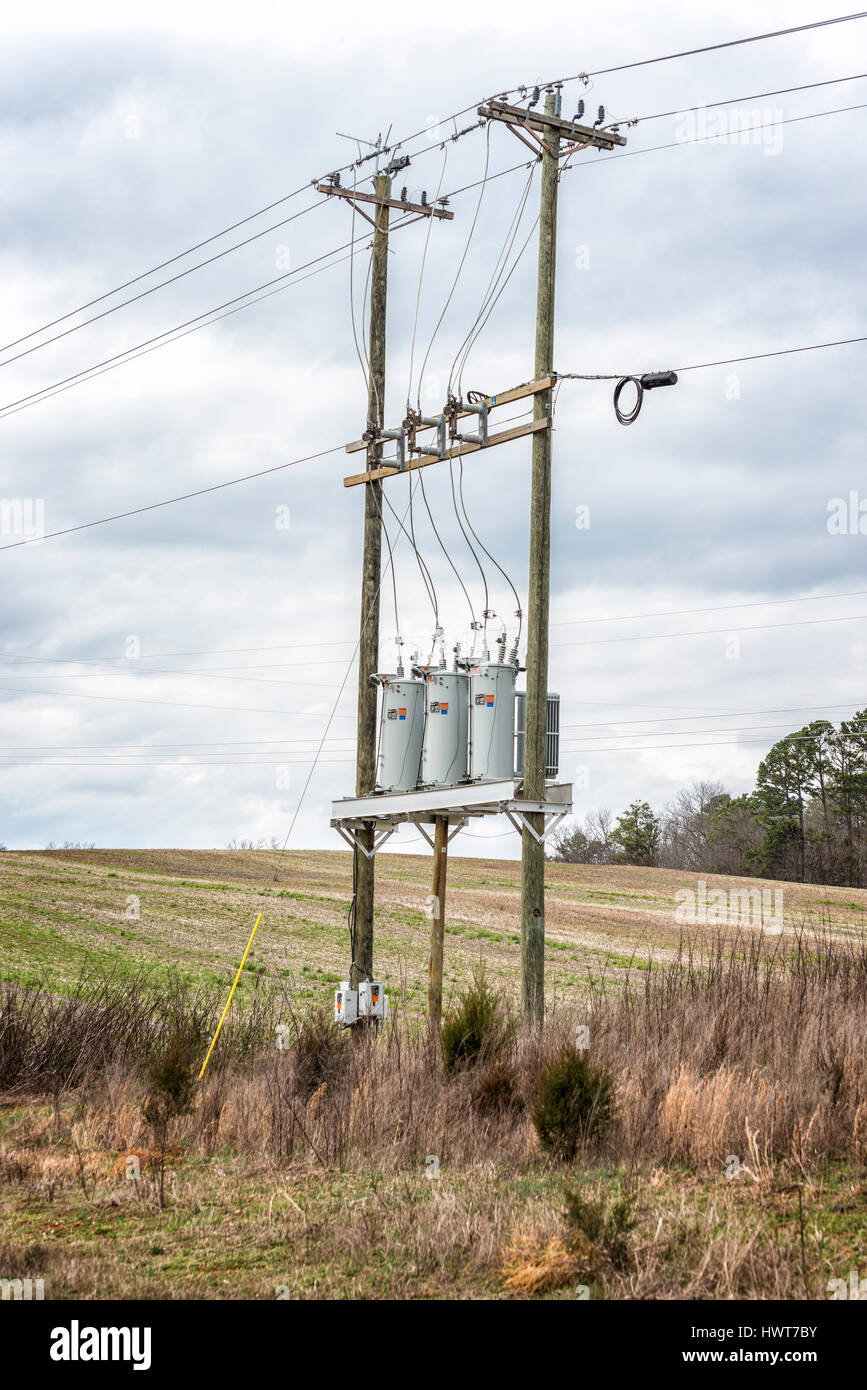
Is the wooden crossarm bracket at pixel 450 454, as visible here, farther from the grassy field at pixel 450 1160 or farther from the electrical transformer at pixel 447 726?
the grassy field at pixel 450 1160

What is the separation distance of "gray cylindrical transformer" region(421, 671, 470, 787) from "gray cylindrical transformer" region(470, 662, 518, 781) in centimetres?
47

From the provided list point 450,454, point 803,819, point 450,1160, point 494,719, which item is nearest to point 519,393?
point 450,454

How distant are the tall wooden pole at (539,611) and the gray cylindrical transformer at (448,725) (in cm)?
119

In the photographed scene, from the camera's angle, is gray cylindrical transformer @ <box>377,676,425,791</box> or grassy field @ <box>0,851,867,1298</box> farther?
gray cylindrical transformer @ <box>377,676,425,791</box>

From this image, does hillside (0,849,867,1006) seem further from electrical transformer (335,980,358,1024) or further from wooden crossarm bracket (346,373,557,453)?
wooden crossarm bracket (346,373,557,453)

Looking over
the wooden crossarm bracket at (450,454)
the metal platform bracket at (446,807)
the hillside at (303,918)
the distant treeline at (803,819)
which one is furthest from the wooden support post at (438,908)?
the distant treeline at (803,819)

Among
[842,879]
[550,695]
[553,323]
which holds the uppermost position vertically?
[553,323]

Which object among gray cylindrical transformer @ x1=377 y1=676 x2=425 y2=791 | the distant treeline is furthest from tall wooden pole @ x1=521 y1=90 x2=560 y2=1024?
the distant treeline

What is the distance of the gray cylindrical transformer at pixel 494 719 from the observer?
543 inches

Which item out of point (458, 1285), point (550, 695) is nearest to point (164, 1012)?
point (550, 695)

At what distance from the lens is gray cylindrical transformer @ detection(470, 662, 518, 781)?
1380cm

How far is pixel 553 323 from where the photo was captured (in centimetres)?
1364

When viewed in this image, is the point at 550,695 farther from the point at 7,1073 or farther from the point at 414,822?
the point at 7,1073
